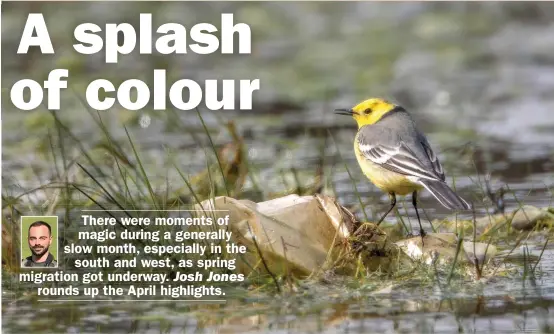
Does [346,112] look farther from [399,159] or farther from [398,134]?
[399,159]

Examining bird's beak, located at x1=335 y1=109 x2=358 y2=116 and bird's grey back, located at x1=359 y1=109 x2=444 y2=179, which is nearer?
bird's grey back, located at x1=359 y1=109 x2=444 y2=179

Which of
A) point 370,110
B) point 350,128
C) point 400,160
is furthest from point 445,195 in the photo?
point 350,128

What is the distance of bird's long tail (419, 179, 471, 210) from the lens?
5785 mm

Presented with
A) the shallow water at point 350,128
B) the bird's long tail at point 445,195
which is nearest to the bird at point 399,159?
the bird's long tail at point 445,195

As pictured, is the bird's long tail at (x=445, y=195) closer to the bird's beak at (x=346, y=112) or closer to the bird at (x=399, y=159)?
the bird at (x=399, y=159)

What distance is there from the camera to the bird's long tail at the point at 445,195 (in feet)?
19.0

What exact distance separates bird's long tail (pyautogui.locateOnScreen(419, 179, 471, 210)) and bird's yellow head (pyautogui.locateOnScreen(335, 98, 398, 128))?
72 cm

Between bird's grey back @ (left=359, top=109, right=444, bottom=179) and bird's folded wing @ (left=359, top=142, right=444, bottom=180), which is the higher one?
bird's grey back @ (left=359, top=109, right=444, bottom=179)

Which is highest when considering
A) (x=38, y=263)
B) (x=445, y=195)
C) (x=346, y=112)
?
(x=346, y=112)

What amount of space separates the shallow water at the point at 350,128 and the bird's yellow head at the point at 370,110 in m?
0.18

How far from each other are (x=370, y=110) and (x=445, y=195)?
37.4 inches

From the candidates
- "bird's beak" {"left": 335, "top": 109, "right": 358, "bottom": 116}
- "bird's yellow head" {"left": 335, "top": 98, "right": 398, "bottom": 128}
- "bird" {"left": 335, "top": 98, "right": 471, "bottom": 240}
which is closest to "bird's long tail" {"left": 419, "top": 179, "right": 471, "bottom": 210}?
"bird" {"left": 335, "top": 98, "right": 471, "bottom": 240}

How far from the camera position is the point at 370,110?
6.65 metres

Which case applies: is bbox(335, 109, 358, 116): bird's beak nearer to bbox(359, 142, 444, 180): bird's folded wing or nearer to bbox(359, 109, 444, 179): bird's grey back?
bbox(359, 109, 444, 179): bird's grey back
